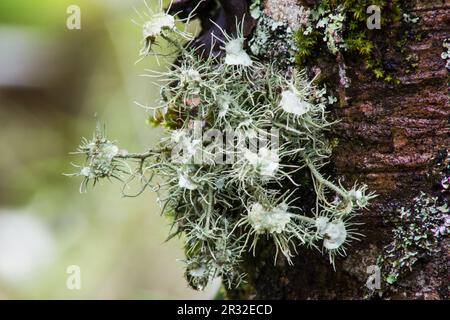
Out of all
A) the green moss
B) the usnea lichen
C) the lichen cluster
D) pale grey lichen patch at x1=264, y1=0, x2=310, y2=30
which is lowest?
the lichen cluster

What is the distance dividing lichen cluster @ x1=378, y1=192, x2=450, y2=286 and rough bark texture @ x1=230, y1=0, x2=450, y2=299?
12mm

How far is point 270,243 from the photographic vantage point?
104cm

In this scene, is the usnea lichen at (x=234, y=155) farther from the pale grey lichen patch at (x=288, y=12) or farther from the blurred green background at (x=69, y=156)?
the blurred green background at (x=69, y=156)

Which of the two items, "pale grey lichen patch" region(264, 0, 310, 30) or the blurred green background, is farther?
the blurred green background

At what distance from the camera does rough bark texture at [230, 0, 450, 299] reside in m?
0.85

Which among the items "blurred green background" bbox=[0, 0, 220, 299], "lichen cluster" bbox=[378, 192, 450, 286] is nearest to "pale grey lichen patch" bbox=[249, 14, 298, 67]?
"lichen cluster" bbox=[378, 192, 450, 286]

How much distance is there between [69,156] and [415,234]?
158cm

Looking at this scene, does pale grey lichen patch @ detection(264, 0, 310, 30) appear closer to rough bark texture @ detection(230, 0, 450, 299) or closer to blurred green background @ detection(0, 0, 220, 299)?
rough bark texture @ detection(230, 0, 450, 299)

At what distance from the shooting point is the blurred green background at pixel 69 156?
198 cm

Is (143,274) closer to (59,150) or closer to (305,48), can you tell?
(59,150)

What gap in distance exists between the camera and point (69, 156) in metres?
2.14

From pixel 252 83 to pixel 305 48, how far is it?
0.37 ft

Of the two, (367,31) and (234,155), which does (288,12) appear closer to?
(367,31)

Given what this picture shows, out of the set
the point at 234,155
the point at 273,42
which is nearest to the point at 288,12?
the point at 273,42
